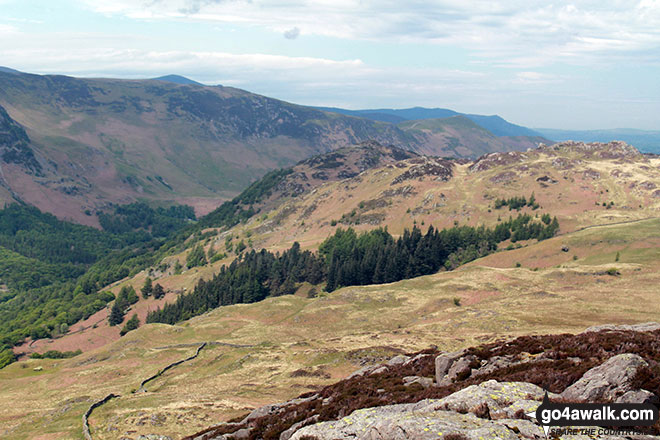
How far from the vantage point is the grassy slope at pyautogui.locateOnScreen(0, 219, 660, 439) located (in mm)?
60156

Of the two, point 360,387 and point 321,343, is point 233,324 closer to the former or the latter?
point 321,343

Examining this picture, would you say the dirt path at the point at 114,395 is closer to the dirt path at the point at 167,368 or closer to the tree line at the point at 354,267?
the dirt path at the point at 167,368

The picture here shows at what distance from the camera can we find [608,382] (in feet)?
75.9

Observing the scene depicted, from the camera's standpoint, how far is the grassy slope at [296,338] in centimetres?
6016

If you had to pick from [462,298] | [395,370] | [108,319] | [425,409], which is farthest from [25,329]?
[425,409]

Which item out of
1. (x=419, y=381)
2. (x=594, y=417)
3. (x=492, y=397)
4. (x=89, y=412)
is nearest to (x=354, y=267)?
(x=89, y=412)

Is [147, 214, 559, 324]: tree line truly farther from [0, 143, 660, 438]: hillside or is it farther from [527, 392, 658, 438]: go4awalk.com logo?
[527, 392, 658, 438]: go4awalk.com logo

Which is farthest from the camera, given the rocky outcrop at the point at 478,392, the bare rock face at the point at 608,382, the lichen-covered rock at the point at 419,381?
the lichen-covered rock at the point at 419,381

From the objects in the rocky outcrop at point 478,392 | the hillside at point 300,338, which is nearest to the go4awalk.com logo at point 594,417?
the rocky outcrop at point 478,392

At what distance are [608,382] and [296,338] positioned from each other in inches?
3164

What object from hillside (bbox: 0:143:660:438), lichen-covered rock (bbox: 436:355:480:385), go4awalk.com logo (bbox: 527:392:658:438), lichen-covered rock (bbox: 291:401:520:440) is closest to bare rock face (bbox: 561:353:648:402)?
go4awalk.com logo (bbox: 527:392:658:438)

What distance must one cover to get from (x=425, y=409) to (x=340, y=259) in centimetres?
16423

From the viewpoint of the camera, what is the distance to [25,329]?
7190 inches

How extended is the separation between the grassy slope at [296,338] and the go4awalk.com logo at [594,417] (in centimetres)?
4332
